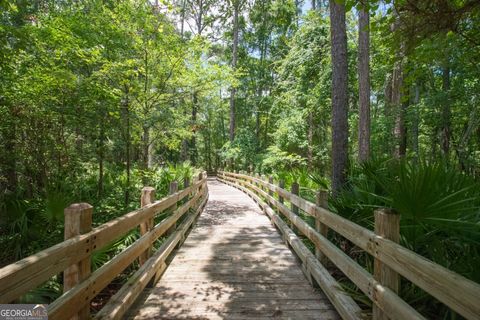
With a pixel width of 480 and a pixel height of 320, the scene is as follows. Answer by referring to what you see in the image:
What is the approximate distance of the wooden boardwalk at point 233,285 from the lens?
3180mm

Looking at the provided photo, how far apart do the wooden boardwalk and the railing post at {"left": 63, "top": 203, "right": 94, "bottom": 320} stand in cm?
98

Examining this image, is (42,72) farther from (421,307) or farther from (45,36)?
(421,307)

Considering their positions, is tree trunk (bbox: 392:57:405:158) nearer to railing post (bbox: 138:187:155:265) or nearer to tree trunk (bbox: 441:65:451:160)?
tree trunk (bbox: 441:65:451:160)

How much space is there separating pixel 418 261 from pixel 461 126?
47.1 ft

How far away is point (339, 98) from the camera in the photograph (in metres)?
5.79

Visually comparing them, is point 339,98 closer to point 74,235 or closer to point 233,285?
point 233,285

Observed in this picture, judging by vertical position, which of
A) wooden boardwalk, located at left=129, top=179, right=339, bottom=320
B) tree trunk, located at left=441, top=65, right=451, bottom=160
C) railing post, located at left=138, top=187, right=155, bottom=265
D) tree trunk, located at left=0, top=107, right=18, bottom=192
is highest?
tree trunk, located at left=441, top=65, right=451, bottom=160

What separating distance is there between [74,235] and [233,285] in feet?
7.32

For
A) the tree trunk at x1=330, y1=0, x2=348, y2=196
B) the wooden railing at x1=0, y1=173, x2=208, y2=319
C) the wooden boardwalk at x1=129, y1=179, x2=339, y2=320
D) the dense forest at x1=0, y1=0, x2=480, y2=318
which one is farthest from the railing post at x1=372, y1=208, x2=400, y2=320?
the tree trunk at x1=330, y1=0, x2=348, y2=196

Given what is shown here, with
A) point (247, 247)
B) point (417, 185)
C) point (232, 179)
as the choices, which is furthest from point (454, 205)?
point (232, 179)

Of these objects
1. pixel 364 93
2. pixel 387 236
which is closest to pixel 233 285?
pixel 387 236

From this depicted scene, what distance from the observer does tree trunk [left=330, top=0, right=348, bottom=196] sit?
5750 mm

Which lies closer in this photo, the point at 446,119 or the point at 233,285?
the point at 233,285

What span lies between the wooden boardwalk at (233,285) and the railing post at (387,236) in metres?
0.92
